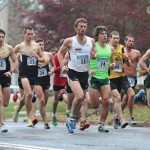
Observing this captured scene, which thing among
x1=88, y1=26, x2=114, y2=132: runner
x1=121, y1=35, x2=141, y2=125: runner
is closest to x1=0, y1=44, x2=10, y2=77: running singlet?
x1=88, y1=26, x2=114, y2=132: runner

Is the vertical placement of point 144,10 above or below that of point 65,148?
above

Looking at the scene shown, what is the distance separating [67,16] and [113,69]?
13.0 metres

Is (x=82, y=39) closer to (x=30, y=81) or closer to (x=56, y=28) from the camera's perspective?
(x=30, y=81)

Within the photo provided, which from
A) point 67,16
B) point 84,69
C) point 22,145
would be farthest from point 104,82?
point 67,16

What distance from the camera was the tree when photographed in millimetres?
26219

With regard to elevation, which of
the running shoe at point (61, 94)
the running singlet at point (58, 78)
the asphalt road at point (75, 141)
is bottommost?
the asphalt road at point (75, 141)

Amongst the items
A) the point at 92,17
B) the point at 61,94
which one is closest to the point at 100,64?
the point at 61,94

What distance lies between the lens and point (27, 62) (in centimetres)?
1450

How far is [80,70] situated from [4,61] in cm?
164

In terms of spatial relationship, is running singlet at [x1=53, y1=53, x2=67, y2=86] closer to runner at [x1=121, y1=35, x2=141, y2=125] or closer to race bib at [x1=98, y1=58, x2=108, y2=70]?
runner at [x1=121, y1=35, x2=141, y2=125]

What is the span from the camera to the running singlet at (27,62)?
14.5m

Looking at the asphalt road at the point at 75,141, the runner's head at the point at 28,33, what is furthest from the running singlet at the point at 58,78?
the asphalt road at the point at 75,141

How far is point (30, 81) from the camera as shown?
14680 mm

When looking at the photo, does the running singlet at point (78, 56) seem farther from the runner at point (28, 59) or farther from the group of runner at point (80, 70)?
the runner at point (28, 59)
